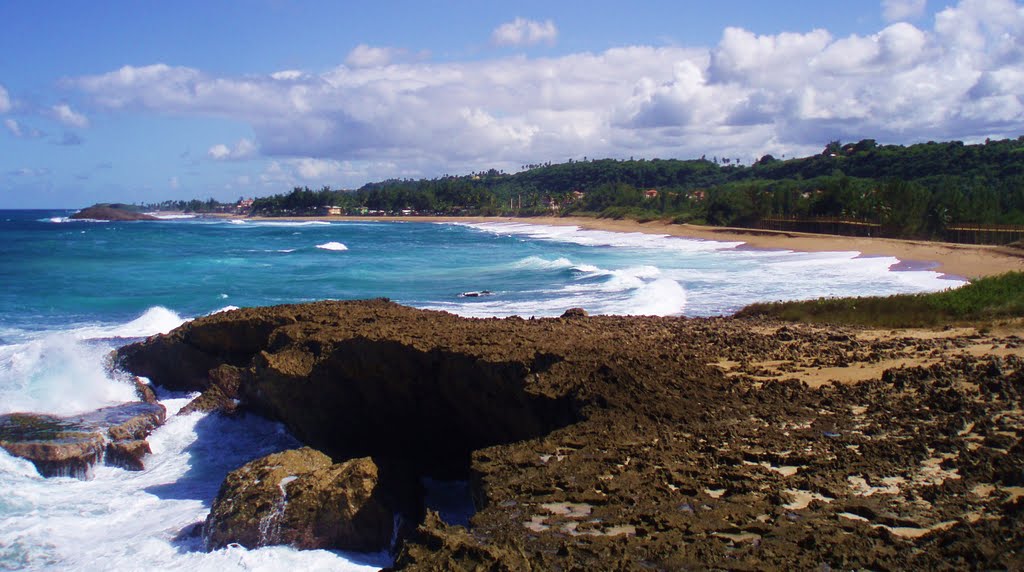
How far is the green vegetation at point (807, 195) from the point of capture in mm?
58031

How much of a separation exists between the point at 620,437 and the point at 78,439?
8454 mm

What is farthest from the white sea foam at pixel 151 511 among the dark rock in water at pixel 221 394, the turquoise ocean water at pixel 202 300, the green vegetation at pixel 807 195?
the green vegetation at pixel 807 195

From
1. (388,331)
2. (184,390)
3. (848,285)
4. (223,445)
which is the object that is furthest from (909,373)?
(848,285)

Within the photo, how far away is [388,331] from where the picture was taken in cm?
1127

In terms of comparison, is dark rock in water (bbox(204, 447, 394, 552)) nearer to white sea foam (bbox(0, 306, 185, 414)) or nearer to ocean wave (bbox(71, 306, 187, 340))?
white sea foam (bbox(0, 306, 185, 414))

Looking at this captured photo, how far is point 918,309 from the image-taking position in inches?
648

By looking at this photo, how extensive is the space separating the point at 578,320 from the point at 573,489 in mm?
7755

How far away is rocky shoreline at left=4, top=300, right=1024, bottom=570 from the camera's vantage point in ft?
18.1

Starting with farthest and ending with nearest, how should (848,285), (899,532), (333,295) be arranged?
(333,295) → (848,285) → (899,532)

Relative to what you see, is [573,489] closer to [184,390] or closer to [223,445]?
[223,445]

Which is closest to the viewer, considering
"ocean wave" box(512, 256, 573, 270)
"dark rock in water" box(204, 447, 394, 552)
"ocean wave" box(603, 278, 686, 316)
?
"dark rock in water" box(204, 447, 394, 552)

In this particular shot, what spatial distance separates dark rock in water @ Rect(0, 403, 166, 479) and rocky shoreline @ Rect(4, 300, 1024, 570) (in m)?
1.42

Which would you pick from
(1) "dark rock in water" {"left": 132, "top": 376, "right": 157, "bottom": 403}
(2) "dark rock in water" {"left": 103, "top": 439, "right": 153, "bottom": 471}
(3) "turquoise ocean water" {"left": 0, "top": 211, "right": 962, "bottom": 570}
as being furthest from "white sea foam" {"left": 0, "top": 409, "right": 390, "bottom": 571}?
(1) "dark rock in water" {"left": 132, "top": 376, "right": 157, "bottom": 403}

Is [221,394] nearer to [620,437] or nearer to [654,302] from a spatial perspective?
[620,437]
